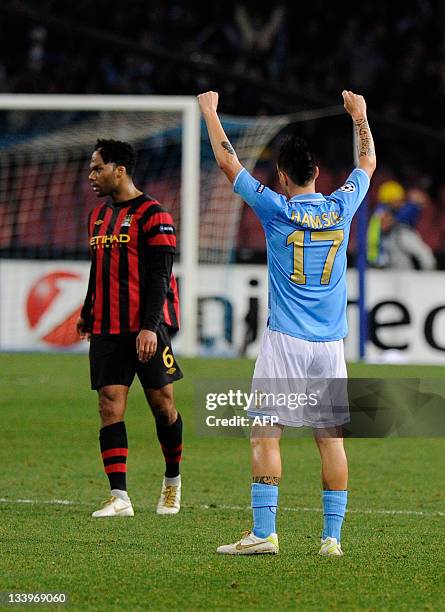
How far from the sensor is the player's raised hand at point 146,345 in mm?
7242

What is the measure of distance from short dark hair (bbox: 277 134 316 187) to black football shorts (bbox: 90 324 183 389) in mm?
1793

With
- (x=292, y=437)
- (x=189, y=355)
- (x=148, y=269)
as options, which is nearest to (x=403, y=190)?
(x=189, y=355)

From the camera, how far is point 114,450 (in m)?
7.40

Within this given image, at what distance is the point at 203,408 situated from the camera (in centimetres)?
660

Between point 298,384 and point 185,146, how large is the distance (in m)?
11.5

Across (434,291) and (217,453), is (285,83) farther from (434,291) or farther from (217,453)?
(217,453)

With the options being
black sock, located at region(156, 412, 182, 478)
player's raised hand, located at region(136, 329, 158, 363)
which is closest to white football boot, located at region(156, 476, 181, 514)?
black sock, located at region(156, 412, 182, 478)

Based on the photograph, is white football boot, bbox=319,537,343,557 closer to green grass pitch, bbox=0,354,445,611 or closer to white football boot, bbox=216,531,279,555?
green grass pitch, bbox=0,354,445,611

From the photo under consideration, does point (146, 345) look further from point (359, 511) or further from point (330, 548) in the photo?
point (330, 548)

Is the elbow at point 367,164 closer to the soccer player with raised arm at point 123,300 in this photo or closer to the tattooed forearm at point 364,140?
the tattooed forearm at point 364,140

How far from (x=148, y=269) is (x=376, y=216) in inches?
542

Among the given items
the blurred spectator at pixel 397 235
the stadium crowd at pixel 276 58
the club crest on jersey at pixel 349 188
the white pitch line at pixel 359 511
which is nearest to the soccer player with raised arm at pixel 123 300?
the white pitch line at pixel 359 511

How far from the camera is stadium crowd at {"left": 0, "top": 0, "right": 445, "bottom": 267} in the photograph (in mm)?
23750

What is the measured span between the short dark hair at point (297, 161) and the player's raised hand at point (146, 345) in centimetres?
162
